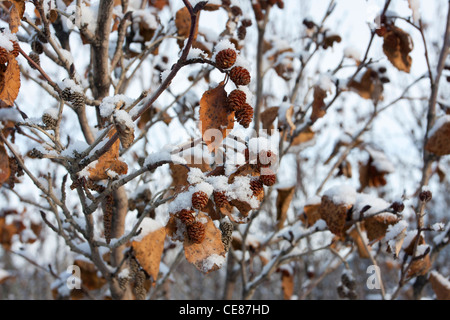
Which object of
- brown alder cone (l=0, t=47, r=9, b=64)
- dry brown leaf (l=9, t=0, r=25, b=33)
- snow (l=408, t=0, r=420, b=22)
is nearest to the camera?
brown alder cone (l=0, t=47, r=9, b=64)

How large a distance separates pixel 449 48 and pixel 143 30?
63.3 inches

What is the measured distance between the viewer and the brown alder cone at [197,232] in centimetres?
83

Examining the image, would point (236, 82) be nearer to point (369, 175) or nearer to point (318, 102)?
point (318, 102)

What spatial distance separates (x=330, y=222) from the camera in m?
1.53

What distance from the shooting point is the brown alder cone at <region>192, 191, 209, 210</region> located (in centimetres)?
80

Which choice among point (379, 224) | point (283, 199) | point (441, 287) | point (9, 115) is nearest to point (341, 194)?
point (379, 224)

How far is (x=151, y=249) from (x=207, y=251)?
45 centimetres

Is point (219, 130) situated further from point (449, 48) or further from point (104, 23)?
point (449, 48)

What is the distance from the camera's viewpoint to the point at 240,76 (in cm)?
80

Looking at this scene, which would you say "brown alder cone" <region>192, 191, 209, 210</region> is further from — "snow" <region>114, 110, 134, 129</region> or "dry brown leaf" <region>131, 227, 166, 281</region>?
"dry brown leaf" <region>131, 227, 166, 281</region>

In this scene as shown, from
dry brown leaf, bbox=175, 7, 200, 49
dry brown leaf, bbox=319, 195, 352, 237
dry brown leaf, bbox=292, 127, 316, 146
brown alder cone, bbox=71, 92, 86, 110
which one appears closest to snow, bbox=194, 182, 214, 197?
brown alder cone, bbox=71, 92, 86, 110

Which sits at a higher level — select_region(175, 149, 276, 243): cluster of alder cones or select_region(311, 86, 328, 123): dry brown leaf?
select_region(311, 86, 328, 123): dry brown leaf

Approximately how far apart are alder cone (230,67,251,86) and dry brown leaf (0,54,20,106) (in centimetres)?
46

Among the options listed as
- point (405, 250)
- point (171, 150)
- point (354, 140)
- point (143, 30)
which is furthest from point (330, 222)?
point (143, 30)
